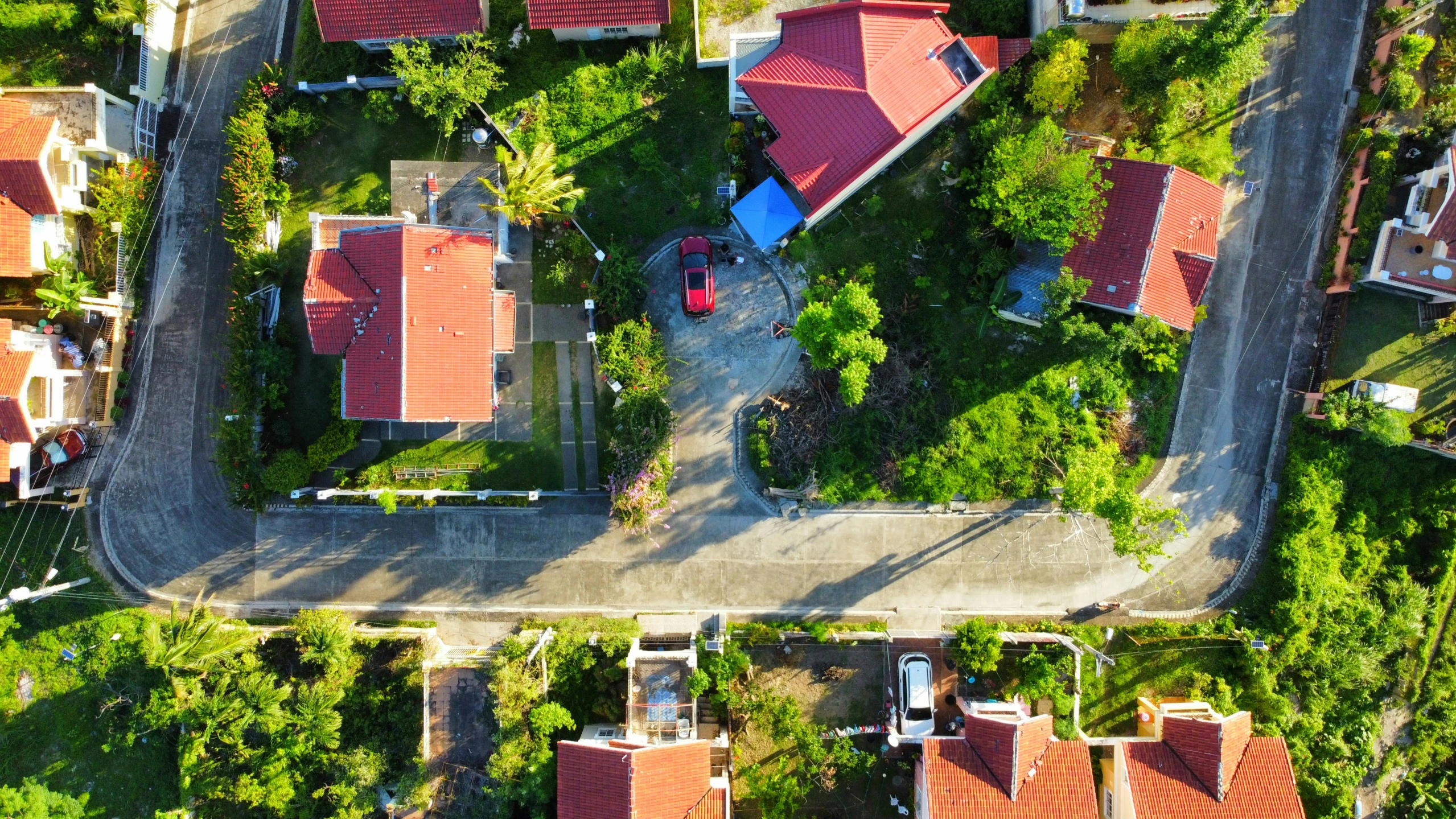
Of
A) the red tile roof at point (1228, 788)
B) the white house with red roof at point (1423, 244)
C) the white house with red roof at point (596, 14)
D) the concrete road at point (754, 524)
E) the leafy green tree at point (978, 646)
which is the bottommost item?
the red tile roof at point (1228, 788)

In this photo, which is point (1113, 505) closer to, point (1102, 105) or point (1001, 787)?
point (1001, 787)

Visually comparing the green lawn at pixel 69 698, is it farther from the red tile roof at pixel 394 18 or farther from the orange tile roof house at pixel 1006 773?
the orange tile roof house at pixel 1006 773

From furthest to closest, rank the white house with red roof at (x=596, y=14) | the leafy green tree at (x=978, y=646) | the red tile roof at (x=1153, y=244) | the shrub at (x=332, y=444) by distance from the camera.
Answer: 1. the shrub at (x=332, y=444)
2. the leafy green tree at (x=978, y=646)
3. the white house with red roof at (x=596, y=14)
4. the red tile roof at (x=1153, y=244)

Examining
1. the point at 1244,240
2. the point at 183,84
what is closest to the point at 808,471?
the point at 1244,240

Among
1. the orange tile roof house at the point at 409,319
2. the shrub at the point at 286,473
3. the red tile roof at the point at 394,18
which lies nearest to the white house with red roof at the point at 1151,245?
the orange tile roof house at the point at 409,319

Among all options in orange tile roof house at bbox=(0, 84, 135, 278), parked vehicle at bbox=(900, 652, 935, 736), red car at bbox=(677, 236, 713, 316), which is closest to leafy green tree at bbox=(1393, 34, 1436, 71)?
red car at bbox=(677, 236, 713, 316)

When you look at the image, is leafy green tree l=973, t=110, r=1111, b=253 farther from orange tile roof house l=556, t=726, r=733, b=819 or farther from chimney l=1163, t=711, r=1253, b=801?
orange tile roof house l=556, t=726, r=733, b=819
